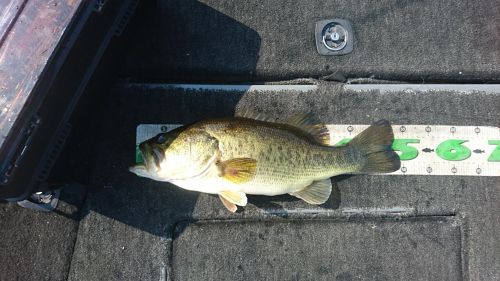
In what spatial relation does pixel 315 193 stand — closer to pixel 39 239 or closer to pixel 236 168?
pixel 236 168

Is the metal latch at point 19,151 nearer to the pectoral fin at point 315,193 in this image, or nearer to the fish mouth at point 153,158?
the fish mouth at point 153,158

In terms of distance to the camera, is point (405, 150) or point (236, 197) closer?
point (236, 197)

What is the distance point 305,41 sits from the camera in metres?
2.89

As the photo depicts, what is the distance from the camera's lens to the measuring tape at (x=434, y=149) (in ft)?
8.95

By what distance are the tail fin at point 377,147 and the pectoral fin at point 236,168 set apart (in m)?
0.66

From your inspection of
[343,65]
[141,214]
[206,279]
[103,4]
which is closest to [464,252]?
[343,65]

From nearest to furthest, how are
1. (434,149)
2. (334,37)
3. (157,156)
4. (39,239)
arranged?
(157,156)
(39,239)
(434,149)
(334,37)

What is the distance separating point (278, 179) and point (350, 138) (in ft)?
2.11

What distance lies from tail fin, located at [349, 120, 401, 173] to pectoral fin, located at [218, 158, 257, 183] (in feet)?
2.16

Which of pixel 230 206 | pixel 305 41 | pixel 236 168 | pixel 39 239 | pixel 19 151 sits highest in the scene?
pixel 305 41

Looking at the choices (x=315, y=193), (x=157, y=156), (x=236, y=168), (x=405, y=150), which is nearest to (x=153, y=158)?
(x=157, y=156)

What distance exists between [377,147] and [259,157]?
765 millimetres

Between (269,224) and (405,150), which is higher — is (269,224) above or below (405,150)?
below

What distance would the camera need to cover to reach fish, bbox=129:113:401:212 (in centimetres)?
230
